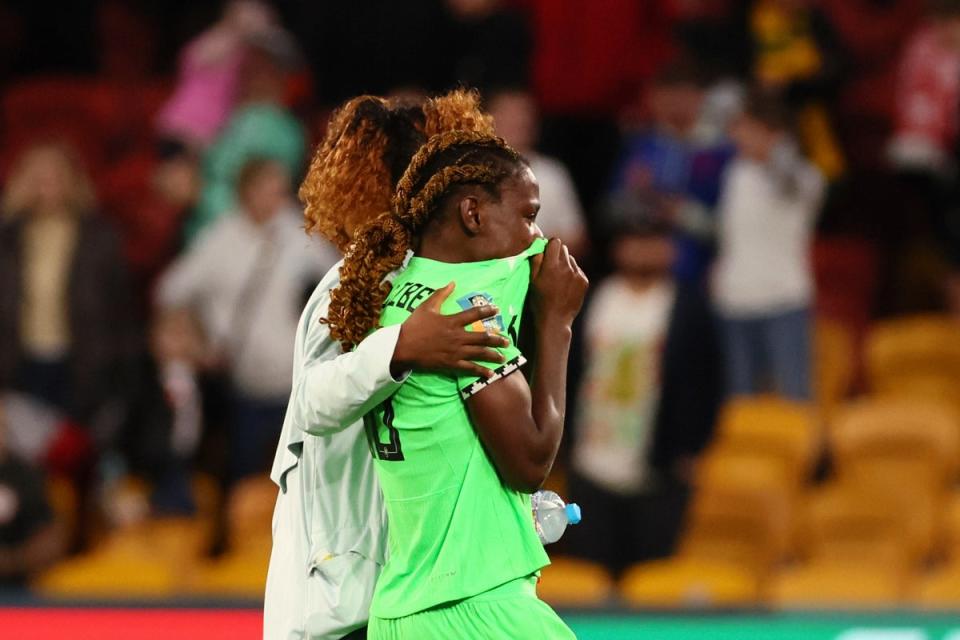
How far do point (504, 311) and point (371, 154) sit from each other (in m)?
0.51

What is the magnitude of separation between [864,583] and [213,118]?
14.6ft

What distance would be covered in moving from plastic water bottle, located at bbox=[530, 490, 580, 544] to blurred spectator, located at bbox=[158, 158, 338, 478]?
5051 mm

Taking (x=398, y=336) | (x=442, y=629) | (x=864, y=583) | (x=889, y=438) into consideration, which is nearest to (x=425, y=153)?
(x=398, y=336)

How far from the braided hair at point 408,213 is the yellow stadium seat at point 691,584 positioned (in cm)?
390

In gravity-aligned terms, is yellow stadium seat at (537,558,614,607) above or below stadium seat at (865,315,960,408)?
below

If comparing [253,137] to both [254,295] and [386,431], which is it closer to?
[254,295]

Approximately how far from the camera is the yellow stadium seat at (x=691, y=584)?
6699 millimetres

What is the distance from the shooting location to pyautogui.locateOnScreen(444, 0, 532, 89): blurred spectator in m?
8.51

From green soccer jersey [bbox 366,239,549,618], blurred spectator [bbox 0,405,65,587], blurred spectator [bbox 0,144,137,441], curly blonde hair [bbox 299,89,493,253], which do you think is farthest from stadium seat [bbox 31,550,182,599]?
green soccer jersey [bbox 366,239,549,618]

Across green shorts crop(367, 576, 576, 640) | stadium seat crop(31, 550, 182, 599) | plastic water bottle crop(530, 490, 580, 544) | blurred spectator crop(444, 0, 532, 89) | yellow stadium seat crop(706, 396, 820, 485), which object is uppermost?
blurred spectator crop(444, 0, 532, 89)

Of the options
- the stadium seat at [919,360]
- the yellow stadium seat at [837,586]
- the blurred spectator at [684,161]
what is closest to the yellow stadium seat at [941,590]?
the yellow stadium seat at [837,586]

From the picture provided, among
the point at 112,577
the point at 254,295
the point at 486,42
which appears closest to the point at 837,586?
the point at 112,577

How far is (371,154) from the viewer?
10.5 ft

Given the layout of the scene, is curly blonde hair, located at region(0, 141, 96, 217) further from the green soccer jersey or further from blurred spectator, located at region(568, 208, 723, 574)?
the green soccer jersey
